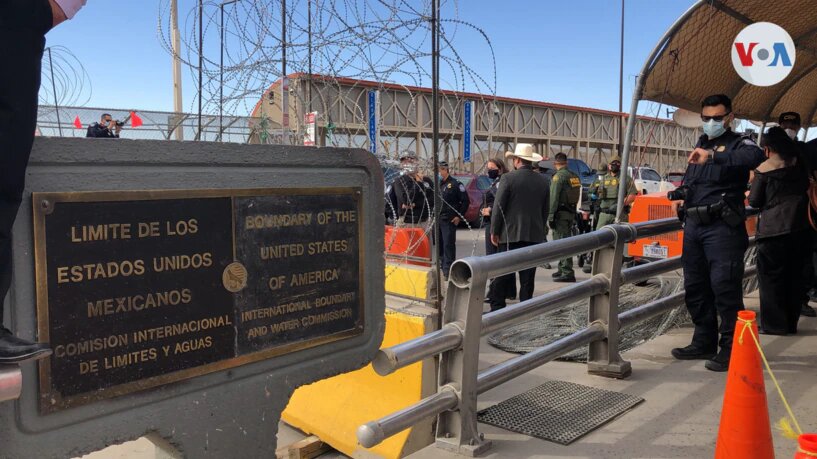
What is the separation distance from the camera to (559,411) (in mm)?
3723

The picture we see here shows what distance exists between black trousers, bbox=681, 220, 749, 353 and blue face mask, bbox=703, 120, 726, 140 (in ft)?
2.07

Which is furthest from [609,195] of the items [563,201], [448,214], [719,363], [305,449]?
[305,449]

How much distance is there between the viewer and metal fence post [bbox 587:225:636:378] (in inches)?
165

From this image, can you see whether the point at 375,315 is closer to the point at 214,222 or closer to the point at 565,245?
the point at 214,222

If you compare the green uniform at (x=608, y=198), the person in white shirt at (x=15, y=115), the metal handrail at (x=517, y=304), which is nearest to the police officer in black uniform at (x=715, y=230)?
the metal handrail at (x=517, y=304)

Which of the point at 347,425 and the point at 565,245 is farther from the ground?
the point at 565,245

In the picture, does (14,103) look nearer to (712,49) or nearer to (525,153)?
(712,49)

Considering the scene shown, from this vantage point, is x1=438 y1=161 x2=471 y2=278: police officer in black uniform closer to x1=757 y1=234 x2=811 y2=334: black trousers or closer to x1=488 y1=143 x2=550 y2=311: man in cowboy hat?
x1=488 y1=143 x2=550 y2=311: man in cowboy hat

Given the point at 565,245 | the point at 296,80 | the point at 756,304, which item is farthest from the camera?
the point at 756,304

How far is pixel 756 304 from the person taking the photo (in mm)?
6508

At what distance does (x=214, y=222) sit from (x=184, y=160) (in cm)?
20

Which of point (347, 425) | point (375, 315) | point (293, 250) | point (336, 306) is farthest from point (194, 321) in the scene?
point (347, 425)

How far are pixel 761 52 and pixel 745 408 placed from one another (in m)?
3.98

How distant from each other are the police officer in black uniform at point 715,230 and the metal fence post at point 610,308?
64 cm
